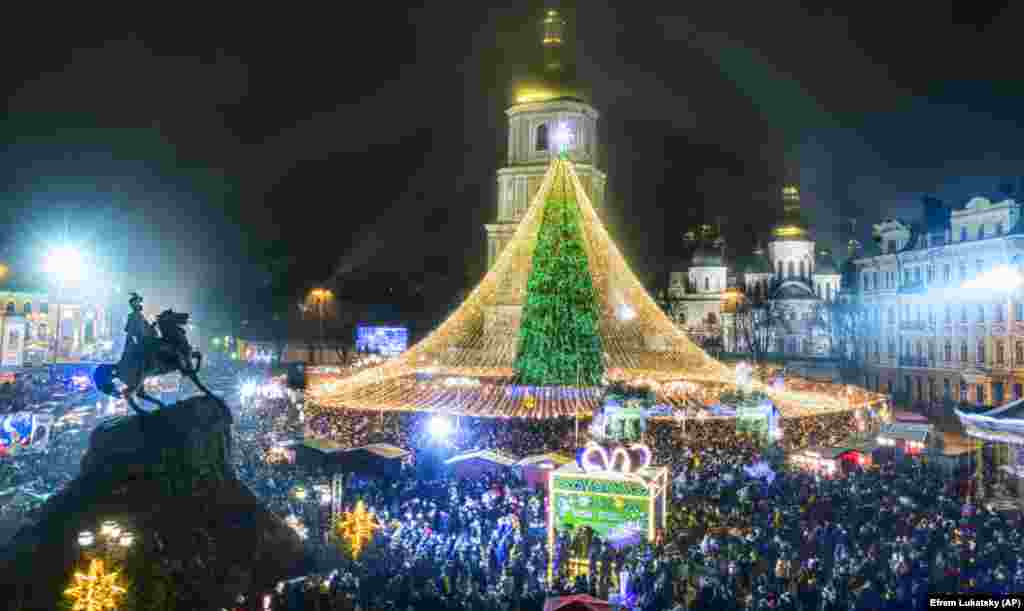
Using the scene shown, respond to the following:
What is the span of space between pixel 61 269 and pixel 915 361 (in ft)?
191

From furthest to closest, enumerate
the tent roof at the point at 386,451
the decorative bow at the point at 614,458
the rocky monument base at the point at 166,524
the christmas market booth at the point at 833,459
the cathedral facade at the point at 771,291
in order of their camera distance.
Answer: the cathedral facade at the point at 771,291 < the christmas market booth at the point at 833,459 < the tent roof at the point at 386,451 < the decorative bow at the point at 614,458 < the rocky monument base at the point at 166,524

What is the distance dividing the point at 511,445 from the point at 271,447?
691 cm

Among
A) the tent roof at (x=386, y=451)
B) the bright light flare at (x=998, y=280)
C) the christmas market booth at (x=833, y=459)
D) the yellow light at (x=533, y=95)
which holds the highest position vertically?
the yellow light at (x=533, y=95)

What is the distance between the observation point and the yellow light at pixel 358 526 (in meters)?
15.4

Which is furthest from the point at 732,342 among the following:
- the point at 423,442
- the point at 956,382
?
the point at 423,442

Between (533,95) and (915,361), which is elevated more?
(533,95)

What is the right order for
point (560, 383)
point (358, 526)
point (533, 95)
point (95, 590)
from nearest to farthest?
point (95, 590)
point (358, 526)
point (560, 383)
point (533, 95)

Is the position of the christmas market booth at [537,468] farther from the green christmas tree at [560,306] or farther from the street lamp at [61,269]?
the street lamp at [61,269]

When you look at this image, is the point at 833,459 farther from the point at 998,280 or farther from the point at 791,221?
the point at 791,221

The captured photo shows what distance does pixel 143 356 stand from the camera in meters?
13.6

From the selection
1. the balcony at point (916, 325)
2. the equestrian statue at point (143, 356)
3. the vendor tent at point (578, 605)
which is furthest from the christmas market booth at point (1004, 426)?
the balcony at point (916, 325)

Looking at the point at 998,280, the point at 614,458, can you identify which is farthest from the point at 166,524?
the point at 998,280

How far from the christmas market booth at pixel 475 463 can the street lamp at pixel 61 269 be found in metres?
41.6

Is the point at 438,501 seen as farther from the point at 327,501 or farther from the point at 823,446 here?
the point at 823,446
